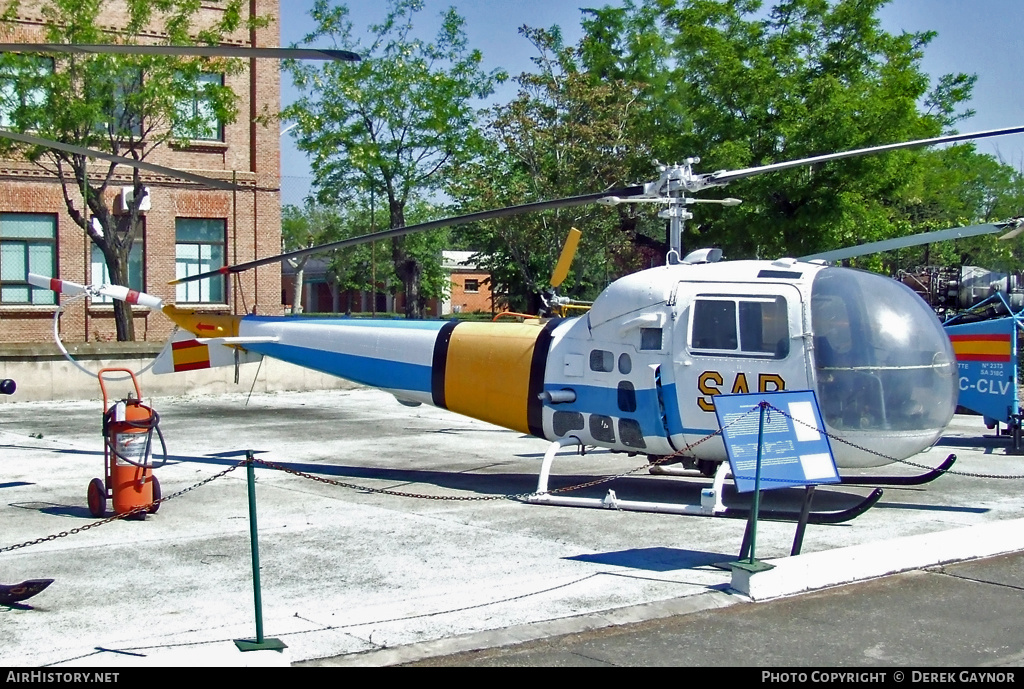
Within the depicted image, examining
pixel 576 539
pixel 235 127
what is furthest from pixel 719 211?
pixel 576 539

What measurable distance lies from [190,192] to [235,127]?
2269mm

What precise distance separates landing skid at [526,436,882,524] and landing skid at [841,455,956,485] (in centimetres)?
108

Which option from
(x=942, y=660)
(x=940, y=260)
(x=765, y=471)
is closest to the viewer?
(x=942, y=660)

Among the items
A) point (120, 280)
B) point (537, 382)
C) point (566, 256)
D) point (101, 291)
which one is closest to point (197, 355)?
point (101, 291)

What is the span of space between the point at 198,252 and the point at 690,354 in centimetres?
2247

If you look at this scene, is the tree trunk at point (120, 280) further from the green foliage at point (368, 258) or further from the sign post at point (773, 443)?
the green foliage at point (368, 258)

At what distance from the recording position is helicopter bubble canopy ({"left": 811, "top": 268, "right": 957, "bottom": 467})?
9.94m

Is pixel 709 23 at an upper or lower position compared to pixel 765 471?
upper

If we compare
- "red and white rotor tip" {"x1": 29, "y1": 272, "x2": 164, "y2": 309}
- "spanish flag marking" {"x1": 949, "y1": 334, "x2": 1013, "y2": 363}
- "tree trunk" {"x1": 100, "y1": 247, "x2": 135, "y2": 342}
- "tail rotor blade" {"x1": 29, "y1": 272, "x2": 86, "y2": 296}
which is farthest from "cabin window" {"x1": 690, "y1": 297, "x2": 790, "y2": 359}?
"tree trunk" {"x1": 100, "y1": 247, "x2": 135, "y2": 342}

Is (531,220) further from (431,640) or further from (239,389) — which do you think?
(431,640)

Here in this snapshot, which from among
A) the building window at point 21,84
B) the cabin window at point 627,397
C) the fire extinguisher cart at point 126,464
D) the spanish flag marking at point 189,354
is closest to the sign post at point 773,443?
the cabin window at point 627,397

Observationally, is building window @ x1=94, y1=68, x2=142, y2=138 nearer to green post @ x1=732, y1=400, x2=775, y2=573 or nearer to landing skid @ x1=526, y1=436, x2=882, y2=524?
landing skid @ x1=526, y1=436, x2=882, y2=524

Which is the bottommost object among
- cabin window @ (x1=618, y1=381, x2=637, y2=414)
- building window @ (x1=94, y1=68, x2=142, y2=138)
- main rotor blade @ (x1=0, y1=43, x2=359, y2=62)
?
cabin window @ (x1=618, y1=381, x2=637, y2=414)

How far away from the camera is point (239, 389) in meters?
24.3
